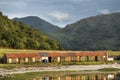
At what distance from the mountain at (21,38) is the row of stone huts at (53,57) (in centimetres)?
3377

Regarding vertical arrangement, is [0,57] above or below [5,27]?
below

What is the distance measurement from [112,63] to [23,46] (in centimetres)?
4730

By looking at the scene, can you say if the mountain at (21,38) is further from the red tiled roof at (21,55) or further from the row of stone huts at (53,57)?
the red tiled roof at (21,55)

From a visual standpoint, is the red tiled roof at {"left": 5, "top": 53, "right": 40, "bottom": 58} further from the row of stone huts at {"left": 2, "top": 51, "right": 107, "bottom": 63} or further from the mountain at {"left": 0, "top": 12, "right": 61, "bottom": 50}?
the mountain at {"left": 0, "top": 12, "right": 61, "bottom": 50}

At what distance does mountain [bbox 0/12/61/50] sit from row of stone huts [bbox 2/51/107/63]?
33.8m

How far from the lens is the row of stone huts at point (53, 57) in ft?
427

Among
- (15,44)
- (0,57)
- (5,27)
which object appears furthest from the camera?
(5,27)

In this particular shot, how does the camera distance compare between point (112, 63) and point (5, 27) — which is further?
point (5, 27)

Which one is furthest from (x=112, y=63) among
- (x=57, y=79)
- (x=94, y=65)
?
(x=57, y=79)

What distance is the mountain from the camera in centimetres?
17100

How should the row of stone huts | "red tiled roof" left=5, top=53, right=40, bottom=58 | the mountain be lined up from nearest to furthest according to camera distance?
1. "red tiled roof" left=5, top=53, right=40, bottom=58
2. the row of stone huts
3. the mountain

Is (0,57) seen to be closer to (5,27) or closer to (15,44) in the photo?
(15,44)

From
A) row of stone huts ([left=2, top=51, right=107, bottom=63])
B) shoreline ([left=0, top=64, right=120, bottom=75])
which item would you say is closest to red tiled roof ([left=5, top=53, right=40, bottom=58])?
row of stone huts ([left=2, top=51, right=107, bottom=63])

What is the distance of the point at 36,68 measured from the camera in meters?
120
